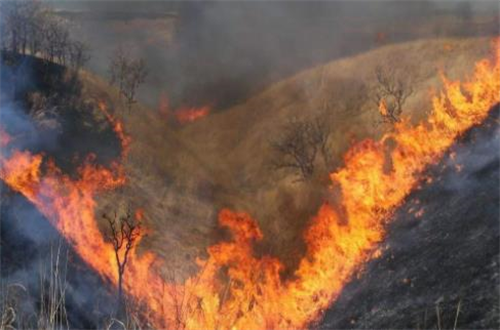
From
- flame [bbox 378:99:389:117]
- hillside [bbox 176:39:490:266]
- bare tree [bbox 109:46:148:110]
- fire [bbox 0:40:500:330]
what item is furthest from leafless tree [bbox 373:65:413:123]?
bare tree [bbox 109:46:148:110]

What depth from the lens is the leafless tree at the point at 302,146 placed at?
32.0 metres

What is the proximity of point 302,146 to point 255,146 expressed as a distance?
4330mm

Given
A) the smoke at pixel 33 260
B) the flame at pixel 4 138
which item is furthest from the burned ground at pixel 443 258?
the flame at pixel 4 138

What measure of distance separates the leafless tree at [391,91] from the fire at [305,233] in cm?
119

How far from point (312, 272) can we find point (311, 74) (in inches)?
689

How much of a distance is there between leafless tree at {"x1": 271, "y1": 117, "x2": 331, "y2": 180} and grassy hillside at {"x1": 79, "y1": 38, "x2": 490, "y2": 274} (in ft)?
1.79

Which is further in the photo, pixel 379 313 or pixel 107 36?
pixel 107 36

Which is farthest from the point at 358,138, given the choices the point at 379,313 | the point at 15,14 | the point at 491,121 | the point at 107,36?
the point at 107,36

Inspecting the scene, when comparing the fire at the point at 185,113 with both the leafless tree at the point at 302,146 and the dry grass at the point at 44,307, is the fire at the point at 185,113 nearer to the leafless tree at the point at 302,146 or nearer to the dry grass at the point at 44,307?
the leafless tree at the point at 302,146

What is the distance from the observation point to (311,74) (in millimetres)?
39094

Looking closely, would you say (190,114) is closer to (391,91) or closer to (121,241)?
(391,91)

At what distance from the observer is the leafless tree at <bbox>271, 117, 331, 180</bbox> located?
3200 cm

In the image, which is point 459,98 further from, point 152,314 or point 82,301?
point 82,301

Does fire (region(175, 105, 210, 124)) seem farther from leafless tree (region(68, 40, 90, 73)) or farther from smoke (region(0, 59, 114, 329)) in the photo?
smoke (region(0, 59, 114, 329))
